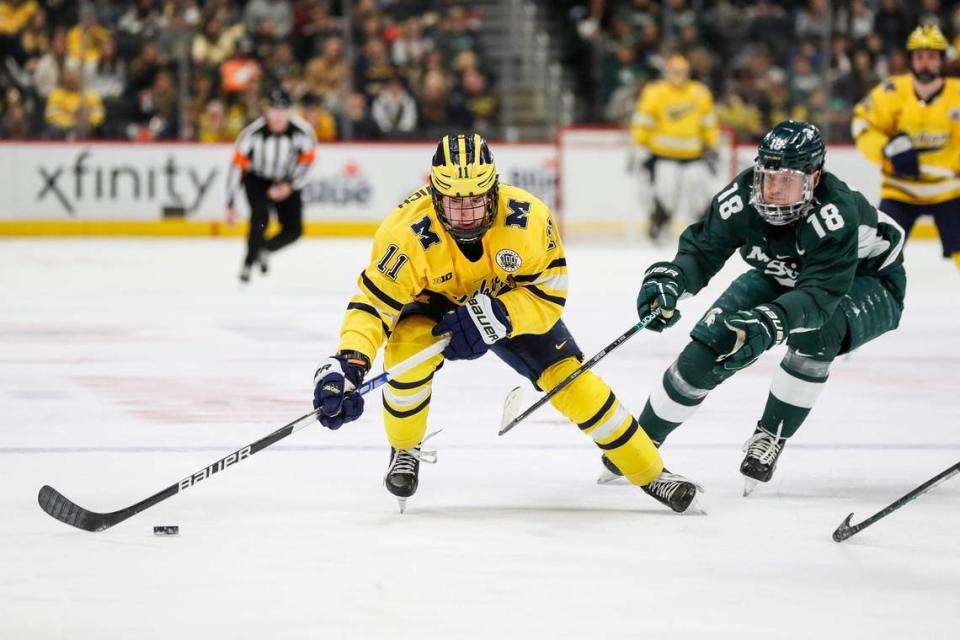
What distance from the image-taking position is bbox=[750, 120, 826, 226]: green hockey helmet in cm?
410

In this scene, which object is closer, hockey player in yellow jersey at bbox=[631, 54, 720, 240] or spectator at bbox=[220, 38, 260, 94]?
hockey player in yellow jersey at bbox=[631, 54, 720, 240]

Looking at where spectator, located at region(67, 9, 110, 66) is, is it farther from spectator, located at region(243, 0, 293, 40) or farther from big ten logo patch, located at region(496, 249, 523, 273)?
big ten logo patch, located at region(496, 249, 523, 273)

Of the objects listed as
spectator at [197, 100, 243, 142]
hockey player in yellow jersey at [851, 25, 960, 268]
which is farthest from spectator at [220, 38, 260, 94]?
hockey player in yellow jersey at [851, 25, 960, 268]

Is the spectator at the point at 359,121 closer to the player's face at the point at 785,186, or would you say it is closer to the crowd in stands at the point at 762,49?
the crowd in stands at the point at 762,49

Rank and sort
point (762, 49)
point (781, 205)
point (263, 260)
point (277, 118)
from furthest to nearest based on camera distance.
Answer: point (762, 49) < point (263, 260) < point (277, 118) < point (781, 205)

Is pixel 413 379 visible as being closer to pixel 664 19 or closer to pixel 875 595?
pixel 875 595

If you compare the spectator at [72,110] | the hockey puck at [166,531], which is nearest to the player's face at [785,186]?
the hockey puck at [166,531]

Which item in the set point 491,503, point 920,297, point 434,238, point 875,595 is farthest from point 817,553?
point 920,297

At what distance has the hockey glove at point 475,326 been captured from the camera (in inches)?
155

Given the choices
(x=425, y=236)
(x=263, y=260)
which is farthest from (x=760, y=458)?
(x=263, y=260)

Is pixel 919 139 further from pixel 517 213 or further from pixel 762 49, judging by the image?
pixel 762 49

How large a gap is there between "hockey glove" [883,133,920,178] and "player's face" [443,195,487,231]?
4.52 meters

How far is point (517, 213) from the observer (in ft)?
13.2

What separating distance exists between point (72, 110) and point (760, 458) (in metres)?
10.6
